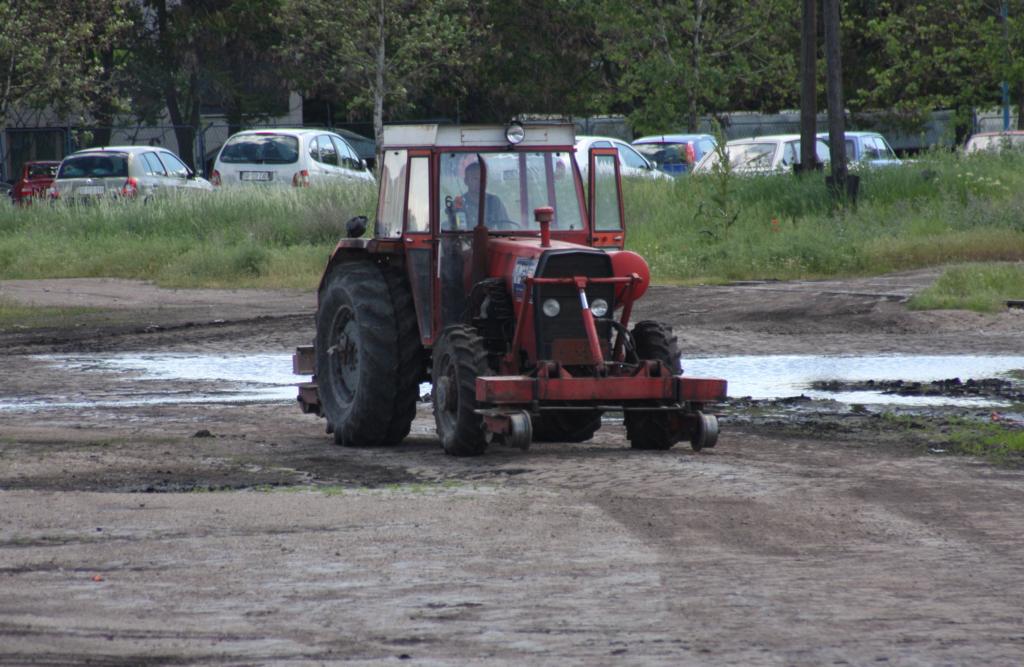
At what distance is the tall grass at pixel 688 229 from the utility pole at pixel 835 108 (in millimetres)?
396

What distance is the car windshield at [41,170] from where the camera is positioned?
39188 mm

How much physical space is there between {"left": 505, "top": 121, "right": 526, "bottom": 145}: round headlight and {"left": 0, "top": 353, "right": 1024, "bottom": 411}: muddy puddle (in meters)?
3.62

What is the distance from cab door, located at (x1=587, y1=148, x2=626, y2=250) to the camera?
1155 cm

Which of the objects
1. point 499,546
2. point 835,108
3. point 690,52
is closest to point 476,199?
point 499,546

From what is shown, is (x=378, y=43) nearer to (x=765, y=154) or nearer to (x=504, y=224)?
(x=765, y=154)

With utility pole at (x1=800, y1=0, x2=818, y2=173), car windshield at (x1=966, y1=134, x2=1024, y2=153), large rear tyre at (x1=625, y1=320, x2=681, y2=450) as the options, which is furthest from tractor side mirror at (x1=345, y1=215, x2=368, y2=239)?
car windshield at (x1=966, y1=134, x2=1024, y2=153)

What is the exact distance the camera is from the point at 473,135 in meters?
11.4

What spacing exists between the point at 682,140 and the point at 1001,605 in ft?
98.3

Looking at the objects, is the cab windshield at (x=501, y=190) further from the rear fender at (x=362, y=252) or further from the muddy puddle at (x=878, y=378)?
the muddy puddle at (x=878, y=378)

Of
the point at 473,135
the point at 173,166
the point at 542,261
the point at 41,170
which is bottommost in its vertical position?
the point at 542,261

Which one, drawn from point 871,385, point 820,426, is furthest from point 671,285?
point 820,426

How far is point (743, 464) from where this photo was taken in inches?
404

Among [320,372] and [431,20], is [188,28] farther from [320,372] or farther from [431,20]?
[320,372]

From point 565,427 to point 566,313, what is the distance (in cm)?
114
